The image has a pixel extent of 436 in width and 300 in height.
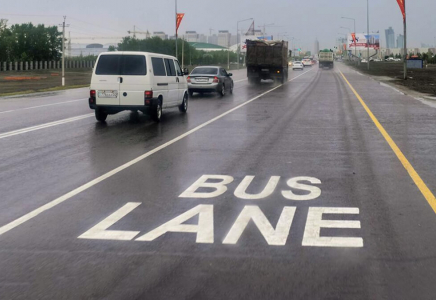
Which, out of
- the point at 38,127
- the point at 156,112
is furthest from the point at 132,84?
the point at 38,127

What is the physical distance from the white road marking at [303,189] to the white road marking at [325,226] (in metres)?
0.62

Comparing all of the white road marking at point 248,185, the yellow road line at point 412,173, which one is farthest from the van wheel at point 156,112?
the white road marking at point 248,185

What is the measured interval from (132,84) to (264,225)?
10959 millimetres

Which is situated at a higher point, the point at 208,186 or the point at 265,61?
the point at 265,61

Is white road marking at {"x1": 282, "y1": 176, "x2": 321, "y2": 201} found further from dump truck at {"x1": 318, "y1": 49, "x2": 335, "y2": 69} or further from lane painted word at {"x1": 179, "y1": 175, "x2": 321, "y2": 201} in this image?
dump truck at {"x1": 318, "y1": 49, "x2": 335, "y2": 69}

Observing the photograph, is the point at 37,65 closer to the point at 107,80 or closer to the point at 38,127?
the point at 107,80

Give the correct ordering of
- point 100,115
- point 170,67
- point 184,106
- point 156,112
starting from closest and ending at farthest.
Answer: point 156,112, point 100,115, point 170,67, point 184,106

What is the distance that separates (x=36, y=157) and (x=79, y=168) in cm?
152

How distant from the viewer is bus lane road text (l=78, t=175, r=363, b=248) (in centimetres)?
631

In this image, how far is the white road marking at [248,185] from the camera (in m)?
8.30

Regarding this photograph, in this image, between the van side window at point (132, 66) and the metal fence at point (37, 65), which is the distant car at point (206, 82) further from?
the metal fence at point (37, 65)

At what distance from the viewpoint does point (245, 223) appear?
694 cm

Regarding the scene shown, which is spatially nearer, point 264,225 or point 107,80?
point 264,225

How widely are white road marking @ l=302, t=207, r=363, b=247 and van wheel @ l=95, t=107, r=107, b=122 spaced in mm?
11003
